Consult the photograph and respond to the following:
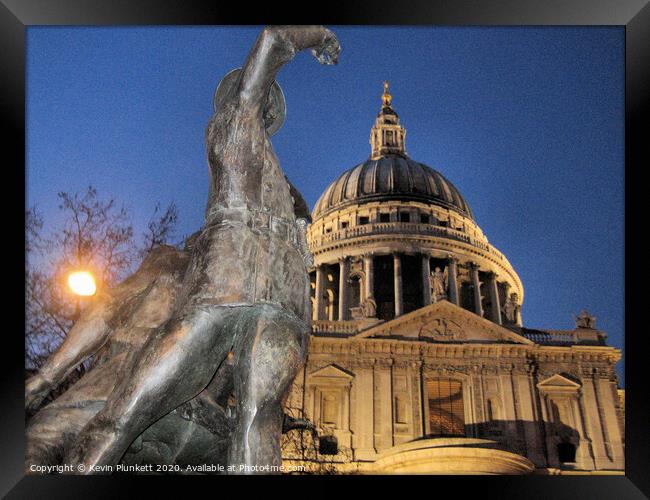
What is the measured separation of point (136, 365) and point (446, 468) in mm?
32980

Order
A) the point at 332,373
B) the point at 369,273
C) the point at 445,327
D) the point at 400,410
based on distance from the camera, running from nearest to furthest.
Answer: the point at 400,410, the point at 332,373, the point at 445,327, the point at 369,273

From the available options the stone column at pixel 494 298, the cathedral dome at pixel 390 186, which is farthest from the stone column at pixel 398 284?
the cathedral dome at pixel 390 186

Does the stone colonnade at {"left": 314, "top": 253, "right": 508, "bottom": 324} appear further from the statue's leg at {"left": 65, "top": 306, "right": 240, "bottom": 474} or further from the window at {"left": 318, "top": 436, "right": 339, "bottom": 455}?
the statue's leg at {"left": 65, "top": 306, "right": 240, "bottom": 474}

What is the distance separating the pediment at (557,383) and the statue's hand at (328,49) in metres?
43.1

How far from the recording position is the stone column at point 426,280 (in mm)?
54219

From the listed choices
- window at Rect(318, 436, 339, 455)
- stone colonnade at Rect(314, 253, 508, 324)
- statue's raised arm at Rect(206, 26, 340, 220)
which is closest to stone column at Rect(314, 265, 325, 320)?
stone colonnade at Rect(314, 253, 508, 324)

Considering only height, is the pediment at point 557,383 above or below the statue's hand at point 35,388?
above

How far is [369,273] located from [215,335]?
51789 mm

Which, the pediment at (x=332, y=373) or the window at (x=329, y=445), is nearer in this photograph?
the window at (x=329, y=445)

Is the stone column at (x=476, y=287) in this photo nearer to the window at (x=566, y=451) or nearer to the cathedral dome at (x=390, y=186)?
the cathedral dome at (x=390, y=186)

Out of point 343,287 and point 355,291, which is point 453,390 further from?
point 355,291

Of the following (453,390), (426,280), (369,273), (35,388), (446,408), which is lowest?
(35,388)

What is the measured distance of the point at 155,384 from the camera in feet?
12.2
